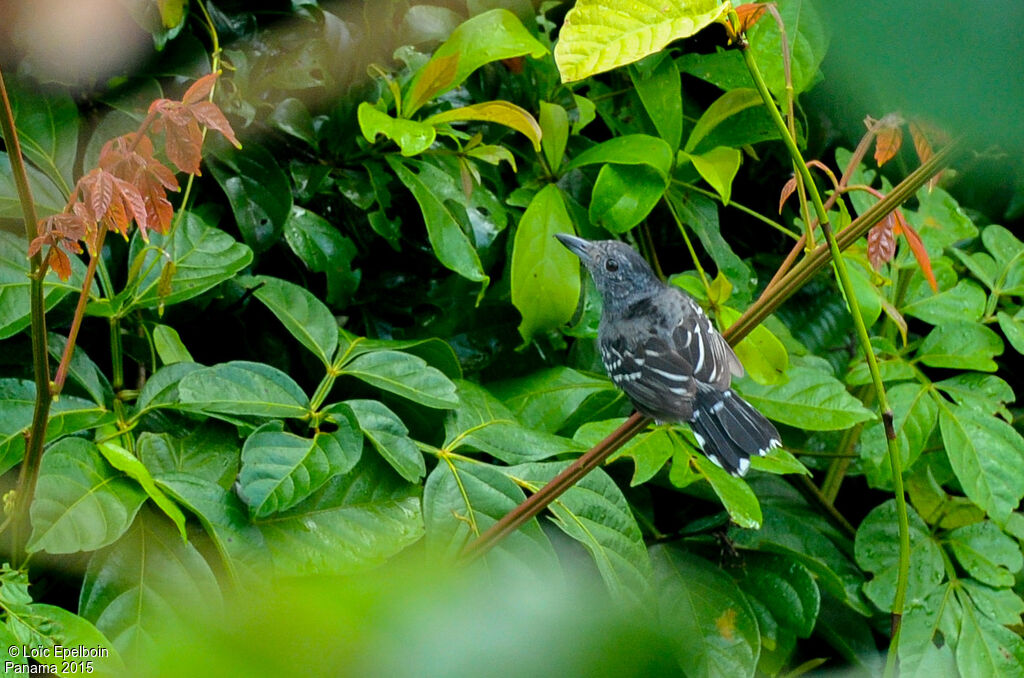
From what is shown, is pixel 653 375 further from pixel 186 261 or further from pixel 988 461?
pixel 186 261

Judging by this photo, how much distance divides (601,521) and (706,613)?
0.27 m

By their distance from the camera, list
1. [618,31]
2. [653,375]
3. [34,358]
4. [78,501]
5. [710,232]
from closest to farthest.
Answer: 1. [618,31]
2. [34,358]
3. [78,501]
4. [653,375]
5. [710,232]

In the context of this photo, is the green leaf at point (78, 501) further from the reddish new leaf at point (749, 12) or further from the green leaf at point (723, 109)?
the green leaf at point (723, 109)

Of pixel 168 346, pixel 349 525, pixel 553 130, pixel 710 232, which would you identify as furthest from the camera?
pixel 710 232

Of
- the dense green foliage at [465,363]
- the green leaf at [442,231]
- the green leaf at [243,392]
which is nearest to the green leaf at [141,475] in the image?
the dense green foliage at [465,363]

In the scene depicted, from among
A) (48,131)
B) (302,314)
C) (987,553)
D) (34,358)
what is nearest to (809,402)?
(987,553)

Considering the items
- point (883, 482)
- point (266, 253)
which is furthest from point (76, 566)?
point (883, 482)

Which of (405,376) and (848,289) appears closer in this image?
(848,289)

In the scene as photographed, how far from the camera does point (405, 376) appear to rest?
1.42 meters

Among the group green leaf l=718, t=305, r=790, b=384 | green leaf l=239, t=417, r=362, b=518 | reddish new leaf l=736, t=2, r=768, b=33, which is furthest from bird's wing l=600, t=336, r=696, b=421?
reddish new leaf l=736, t=2, r=768, b=33

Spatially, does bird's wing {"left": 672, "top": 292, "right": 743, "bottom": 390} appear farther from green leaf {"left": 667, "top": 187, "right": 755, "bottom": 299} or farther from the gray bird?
green leaf {"left": 667, "top": 187, "right": 755, "bottom": 299}

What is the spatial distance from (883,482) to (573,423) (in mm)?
590

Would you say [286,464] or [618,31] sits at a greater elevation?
[618,31]

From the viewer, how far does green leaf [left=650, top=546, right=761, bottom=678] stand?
1445 mm
